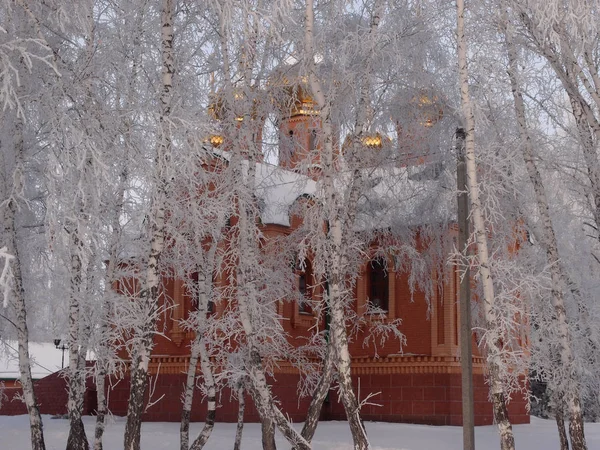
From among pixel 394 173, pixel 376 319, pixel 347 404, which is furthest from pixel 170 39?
pixel 376 319

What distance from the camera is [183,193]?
1584 cm

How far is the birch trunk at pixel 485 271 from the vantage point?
1125 cm

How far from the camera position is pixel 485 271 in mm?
11461

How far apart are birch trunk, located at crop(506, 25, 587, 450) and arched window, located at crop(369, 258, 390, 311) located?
10517 mm

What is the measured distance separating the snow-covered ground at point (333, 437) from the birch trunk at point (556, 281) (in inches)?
193

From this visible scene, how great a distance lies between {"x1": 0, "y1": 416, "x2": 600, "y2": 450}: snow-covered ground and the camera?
57.5 feet

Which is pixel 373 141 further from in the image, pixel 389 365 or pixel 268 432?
pixel 389 365

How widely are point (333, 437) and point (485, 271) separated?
849 cm

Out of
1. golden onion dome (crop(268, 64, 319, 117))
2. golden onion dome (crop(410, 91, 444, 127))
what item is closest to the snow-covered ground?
golden onion dome (crop(410, 91, 444, 127))

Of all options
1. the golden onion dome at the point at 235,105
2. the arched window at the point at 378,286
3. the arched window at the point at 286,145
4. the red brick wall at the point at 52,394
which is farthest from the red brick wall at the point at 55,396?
the golden onion dome at the point at 235,105

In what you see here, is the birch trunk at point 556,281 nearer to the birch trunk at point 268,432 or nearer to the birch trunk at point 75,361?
the birch trunk at point 268,432

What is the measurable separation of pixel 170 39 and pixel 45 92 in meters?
1.74

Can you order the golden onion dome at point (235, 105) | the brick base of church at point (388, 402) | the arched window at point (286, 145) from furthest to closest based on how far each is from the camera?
the brick base of church at point (388, 402), the arched window at point (286, 145), the golden onion dome at point (235, 105)

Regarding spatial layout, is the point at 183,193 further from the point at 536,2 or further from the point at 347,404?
the point at 536,2
